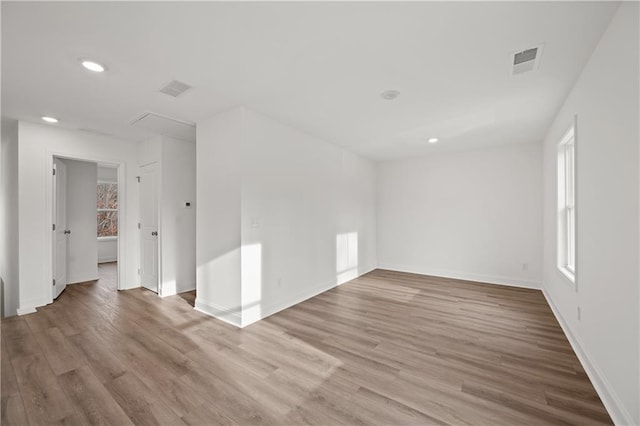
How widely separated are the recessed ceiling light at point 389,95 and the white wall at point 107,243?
810cm

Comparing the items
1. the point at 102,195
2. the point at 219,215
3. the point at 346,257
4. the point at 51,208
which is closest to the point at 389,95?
the point at 219,215

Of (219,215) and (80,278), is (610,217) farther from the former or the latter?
(80,278)

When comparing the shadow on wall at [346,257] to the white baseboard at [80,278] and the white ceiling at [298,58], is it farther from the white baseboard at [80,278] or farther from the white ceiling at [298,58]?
the white baseboard at [80,278]

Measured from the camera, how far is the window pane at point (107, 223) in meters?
8.01

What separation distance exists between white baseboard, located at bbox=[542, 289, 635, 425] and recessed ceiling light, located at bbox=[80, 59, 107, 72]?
4483 millimetres

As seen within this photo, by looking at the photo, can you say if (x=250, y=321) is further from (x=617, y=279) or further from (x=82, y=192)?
(x=82, y=192)

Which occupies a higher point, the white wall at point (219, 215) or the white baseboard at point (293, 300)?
the white wall at point (219, 215)

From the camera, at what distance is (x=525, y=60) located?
2275mm

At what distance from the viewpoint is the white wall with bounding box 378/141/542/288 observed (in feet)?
16.4

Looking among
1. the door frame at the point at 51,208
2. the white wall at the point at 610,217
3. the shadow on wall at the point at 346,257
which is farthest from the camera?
the shadow on wall at the point at 346,257

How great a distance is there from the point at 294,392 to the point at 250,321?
56.2 inches

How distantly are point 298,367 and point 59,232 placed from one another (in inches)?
191

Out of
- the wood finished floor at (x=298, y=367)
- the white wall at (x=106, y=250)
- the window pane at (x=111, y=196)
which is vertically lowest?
the wood finished floor at (x=298, y=367)

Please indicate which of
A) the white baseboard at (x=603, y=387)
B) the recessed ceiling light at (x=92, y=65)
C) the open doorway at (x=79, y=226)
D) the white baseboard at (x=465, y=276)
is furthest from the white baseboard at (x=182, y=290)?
the white baseboard at (x=603, y=387)
